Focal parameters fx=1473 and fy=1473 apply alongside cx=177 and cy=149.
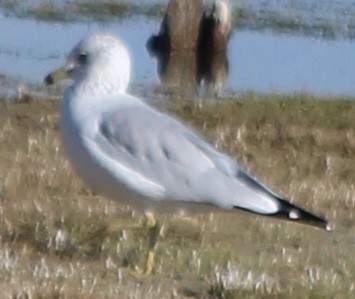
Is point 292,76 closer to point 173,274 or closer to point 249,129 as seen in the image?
point 249,129

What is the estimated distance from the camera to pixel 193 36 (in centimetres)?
2347

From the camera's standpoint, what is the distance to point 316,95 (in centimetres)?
1580

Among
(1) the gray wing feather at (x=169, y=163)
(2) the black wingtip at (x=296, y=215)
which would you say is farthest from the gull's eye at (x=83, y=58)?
(2) the black wingtip at (x=296, y=215)

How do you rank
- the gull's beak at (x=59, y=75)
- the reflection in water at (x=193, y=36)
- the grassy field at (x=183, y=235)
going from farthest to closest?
the reflection in water at (x=193, y=36) < the gull's beak at (x=59, y=75) < the grassy field at (x=183, y=235)

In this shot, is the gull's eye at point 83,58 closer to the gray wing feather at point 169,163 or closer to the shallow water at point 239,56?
the gray wing feather at point 169,163

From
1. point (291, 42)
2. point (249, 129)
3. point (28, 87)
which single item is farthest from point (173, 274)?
point (291, 42)

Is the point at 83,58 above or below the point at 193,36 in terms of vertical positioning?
above

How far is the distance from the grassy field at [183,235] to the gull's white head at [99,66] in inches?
30.2

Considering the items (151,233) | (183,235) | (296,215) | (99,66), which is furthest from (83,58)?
(296,215)

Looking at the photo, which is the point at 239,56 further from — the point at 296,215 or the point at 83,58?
the point at 296,215

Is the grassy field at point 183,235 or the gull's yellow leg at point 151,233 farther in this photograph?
the gull's yellow leg at point 151,233

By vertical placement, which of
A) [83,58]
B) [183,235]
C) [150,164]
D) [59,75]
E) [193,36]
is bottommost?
[193,36]

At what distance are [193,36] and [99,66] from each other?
15.5 metres

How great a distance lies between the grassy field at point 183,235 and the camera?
7273 mm
